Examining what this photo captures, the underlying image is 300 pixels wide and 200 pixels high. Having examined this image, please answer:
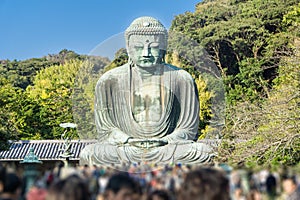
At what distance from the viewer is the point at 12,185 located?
4.16 meters

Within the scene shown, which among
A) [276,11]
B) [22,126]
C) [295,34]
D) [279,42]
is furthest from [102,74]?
[276,11]

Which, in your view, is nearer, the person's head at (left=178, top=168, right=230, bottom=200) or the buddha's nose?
the person's head at (left=178, top=168, right=230, bottom=200)

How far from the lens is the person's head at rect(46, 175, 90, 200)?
13.0 feet

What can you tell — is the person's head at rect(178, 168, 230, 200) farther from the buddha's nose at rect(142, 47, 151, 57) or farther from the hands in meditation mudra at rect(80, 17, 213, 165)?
the buddha's nose at rect(142, 47, 151, 57)

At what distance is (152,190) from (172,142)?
3947mm

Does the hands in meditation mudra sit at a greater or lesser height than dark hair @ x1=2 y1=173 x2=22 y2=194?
greater

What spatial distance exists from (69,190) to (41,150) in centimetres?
1978

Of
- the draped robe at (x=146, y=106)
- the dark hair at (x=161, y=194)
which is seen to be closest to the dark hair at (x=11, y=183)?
the dark hair at (x=161, y=194)

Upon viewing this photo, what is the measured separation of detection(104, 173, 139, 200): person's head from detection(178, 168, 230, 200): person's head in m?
0.31

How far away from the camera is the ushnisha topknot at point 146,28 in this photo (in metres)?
8.77

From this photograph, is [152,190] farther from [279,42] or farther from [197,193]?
[279,42]

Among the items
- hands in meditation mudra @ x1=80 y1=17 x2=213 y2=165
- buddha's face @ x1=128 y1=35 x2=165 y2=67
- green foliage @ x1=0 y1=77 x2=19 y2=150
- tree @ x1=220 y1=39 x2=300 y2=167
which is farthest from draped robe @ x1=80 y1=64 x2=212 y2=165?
green foliage @ x1=0 y1=77 x2=19 y2=150

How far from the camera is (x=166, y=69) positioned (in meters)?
8.86

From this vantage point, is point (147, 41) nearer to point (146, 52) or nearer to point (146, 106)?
point (146, 52)
